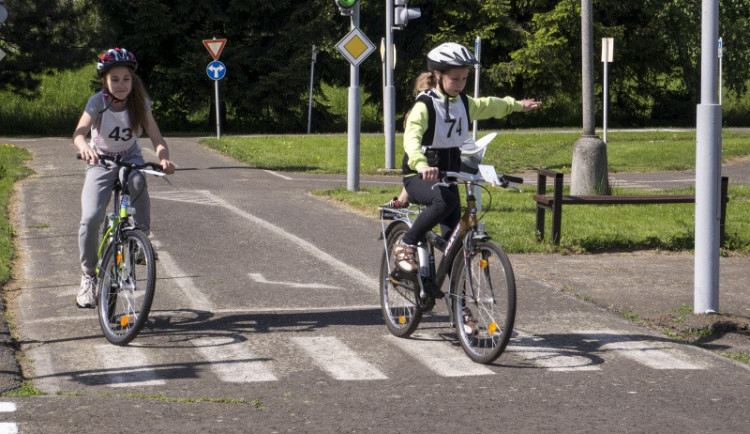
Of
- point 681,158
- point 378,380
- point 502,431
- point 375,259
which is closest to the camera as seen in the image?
point 502,431

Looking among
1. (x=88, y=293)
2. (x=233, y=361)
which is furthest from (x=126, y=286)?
(x=233, y=361)

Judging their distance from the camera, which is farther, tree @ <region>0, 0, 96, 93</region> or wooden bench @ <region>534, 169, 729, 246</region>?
tree @ <region>0, 0, 96, 93</region>

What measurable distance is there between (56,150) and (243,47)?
14291 millimetres

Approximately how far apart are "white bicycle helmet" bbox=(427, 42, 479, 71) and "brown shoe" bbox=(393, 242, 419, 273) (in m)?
1.09

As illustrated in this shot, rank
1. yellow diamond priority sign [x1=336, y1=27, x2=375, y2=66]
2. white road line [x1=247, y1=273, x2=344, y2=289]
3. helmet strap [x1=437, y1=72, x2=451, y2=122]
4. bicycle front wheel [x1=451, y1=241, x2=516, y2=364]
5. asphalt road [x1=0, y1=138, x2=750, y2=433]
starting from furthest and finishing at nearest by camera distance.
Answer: yellow diamond priority sign [x1=336, y1=27, x2=375, y2=66], white road line [x1=247, y1=273, x2=344, y2=289], helmet strap [x1=437, y1=72, x2=451, y2=122], bicycle front wheel [x1=451, y1=241, x2=516, y2=364], asphalt road [x1=0, y1=138, x2=750, y2=433]

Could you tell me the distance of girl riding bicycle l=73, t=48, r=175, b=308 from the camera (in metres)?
7.48

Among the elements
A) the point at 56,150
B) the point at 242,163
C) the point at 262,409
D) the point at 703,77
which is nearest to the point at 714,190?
the point at 703,77

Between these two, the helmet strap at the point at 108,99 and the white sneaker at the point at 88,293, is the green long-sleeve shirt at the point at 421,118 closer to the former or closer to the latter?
the helmet strap at the point at 108,99

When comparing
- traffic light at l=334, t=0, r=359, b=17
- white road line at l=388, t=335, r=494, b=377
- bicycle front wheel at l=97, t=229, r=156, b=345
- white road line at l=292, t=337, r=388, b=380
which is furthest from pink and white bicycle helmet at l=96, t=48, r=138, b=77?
traffic light at l=334, t=0, r=359, b=17

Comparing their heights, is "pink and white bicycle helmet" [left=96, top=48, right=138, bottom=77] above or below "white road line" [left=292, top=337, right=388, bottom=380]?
above

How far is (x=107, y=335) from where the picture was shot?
723 cm

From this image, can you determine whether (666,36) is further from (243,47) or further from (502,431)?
(502,431)

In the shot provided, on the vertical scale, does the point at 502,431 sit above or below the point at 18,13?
below

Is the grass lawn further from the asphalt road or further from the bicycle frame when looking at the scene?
the bicycle frame
